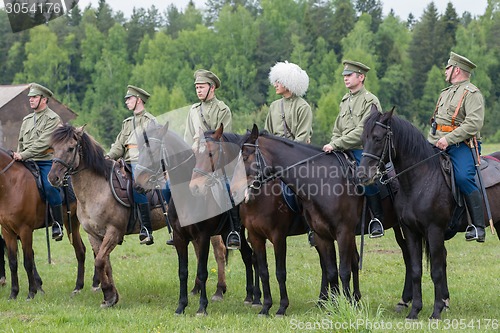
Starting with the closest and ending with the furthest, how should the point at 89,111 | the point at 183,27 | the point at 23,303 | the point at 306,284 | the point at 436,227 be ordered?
the point at 436,227
the point at 23,303
the point at 306,284
the point at 89,111
the point at 183,27

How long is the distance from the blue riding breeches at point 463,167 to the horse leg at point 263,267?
2.89 m

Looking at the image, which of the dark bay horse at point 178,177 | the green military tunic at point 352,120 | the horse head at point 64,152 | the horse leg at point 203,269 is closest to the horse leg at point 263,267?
the dark bay horse at point 178,177

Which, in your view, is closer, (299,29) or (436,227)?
(436,227)

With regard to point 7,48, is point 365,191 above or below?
below

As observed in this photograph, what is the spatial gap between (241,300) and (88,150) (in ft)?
11.4

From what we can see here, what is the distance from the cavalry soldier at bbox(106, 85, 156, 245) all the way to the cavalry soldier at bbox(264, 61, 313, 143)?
6.63 feet

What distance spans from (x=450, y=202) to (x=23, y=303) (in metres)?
6.69

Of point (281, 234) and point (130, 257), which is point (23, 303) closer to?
point (281, 234)

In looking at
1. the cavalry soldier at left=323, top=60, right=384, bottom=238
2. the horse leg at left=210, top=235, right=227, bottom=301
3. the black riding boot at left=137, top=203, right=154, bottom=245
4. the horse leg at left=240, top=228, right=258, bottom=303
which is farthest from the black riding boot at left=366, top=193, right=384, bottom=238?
the black riding boot at left=137, top=203, right=154, bottom=245

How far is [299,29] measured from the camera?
9294 cm

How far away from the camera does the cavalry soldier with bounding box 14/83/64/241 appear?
40.1 ft

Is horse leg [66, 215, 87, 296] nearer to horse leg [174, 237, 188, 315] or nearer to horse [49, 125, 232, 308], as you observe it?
horse [49, 125, 232, 308]

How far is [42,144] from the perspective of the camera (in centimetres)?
1226

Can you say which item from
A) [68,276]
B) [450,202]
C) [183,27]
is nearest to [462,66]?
[450,202]
